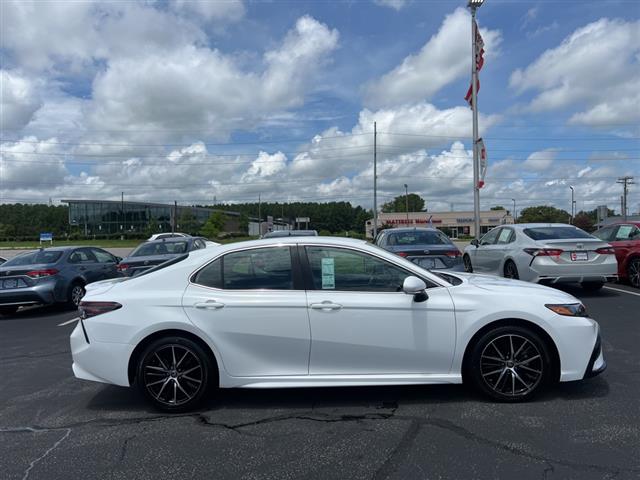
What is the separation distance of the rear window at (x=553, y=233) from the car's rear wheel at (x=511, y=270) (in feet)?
2.24

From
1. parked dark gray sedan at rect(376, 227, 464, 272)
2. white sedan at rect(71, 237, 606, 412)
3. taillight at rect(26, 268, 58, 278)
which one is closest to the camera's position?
white sedan at rect(71, 237, 606, 412)

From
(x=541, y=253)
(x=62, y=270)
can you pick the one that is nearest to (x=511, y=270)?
(x=541, y=253)

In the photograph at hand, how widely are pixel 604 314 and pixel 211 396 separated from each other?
22.2 feet

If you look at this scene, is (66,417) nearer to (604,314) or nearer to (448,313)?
(448,313)

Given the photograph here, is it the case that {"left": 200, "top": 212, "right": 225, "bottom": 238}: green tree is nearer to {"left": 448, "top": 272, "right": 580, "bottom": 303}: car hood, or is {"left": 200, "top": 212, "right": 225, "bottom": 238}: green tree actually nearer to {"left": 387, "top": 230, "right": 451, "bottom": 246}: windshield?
{"left": 387, "top": 230, "right": 451, "bottom": 246}: windshield

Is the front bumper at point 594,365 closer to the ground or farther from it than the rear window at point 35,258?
closer to the ground

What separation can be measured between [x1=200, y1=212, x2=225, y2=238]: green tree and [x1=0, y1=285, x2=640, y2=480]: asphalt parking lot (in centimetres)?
8778

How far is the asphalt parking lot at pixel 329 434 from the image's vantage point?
3312 mm

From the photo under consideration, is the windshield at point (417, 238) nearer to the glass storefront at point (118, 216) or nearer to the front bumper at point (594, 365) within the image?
the front bumper at point (594, 365)

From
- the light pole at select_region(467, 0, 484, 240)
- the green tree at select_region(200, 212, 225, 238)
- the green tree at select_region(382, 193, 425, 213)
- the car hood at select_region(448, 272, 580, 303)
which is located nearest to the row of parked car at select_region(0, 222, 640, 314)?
the car hood at select_region(448, 272, 580, 303)

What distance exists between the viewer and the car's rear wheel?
10171 mm

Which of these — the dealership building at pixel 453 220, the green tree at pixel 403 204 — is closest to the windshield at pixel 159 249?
the dealership building at pixel 453 220

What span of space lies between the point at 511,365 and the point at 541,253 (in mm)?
5809

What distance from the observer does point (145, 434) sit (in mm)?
3949
